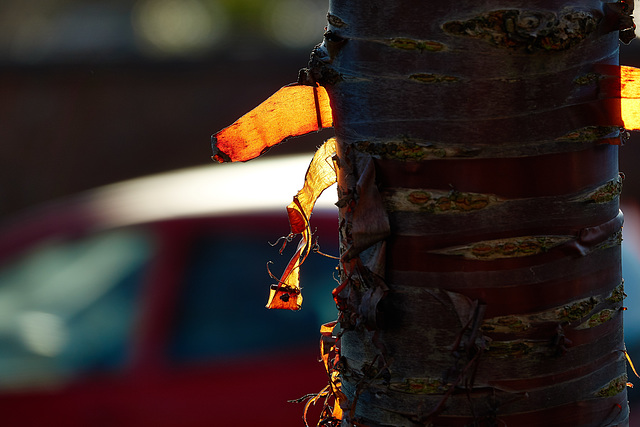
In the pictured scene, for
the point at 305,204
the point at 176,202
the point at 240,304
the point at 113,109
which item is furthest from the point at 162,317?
the point at 113,109

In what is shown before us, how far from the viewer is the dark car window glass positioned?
10.4ft

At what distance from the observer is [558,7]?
3.27 ft

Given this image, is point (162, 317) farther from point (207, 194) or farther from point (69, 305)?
point (207, 194)

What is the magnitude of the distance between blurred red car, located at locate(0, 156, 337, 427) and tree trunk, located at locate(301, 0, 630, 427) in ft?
6.49

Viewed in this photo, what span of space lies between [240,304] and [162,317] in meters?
0.33

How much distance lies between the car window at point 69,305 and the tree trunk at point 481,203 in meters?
2.35

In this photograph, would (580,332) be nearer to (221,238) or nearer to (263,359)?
(263,359)

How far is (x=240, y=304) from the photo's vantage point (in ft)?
10.7

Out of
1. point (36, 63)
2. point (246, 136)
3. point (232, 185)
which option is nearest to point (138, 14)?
point (36, 63)

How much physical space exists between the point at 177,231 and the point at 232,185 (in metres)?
0.54

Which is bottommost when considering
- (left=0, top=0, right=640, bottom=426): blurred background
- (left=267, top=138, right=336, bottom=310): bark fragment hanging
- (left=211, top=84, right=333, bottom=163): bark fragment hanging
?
(left=0, top=0, right=640, bottom=426): blurred background

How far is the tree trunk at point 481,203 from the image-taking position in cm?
102

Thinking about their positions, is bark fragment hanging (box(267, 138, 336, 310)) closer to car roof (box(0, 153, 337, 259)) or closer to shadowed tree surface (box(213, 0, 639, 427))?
shadowed tree surface (box(213, 0, 639, 427))

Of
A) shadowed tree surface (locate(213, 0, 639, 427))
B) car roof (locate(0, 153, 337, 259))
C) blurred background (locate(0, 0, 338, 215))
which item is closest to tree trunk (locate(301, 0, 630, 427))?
shadowed tree surface (locate(213, 0, 639, 427))
